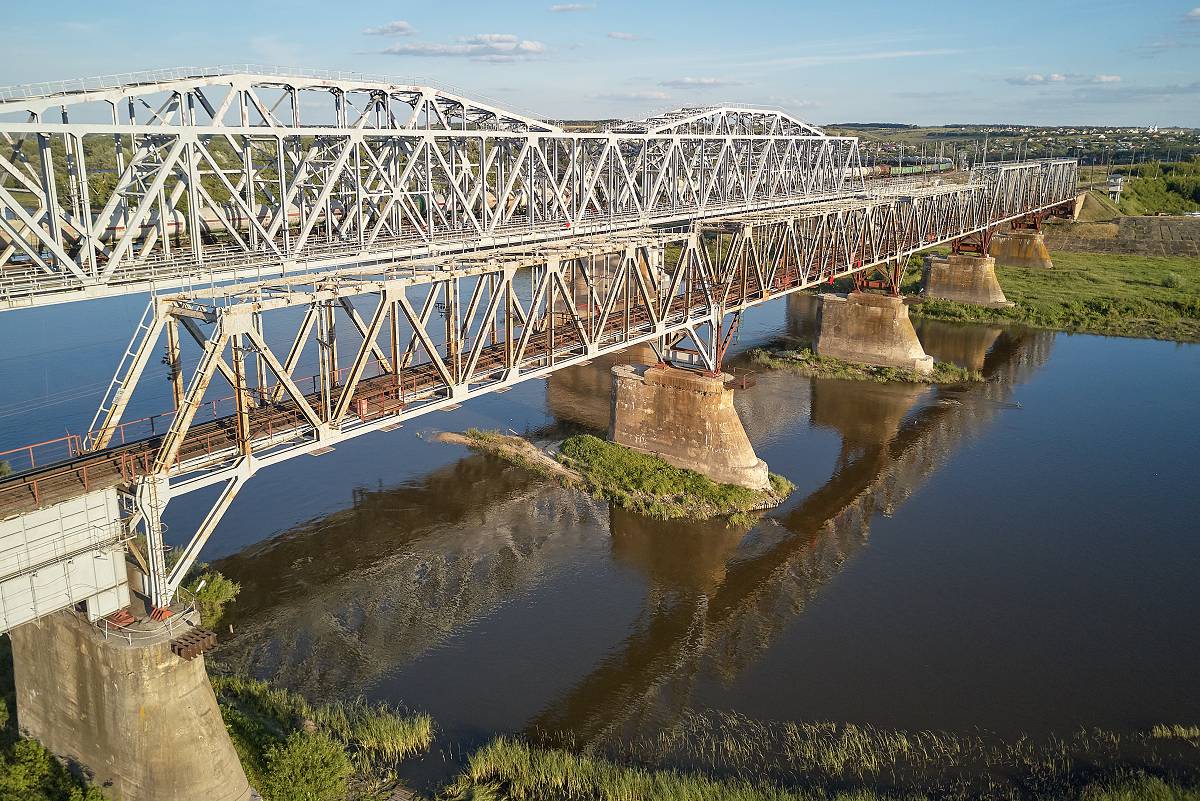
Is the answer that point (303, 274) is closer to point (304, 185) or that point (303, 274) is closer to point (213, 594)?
point (304, 185)

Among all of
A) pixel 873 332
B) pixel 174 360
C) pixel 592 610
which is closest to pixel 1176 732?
pixel 592 610

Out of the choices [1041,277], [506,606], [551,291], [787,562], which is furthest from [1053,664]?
[1041,277]

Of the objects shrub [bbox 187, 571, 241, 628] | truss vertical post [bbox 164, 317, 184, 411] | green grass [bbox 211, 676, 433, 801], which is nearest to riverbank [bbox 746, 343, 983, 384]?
shrub [bbox 187, 571, 241, 628]

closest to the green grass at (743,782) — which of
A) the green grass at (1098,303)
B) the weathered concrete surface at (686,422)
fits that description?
the weathered concrete surface at (686,422)

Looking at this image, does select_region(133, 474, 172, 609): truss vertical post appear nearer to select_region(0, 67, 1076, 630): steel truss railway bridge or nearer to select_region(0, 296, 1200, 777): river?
select_region(0, 67, 1076, 630): steel truss railway bridge

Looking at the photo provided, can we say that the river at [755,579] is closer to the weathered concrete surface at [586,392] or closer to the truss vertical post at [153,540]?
the weathered concrete surface at [586,392]

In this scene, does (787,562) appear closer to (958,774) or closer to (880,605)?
(880,605)
